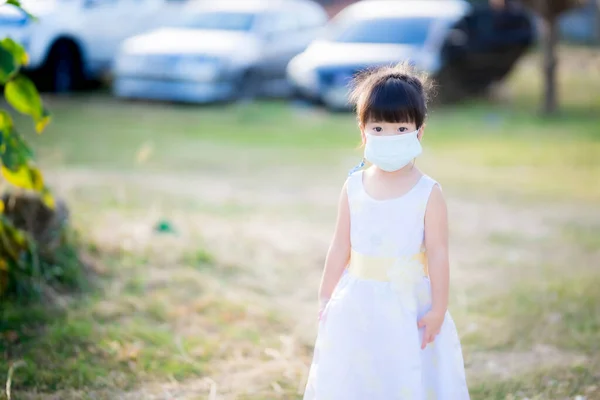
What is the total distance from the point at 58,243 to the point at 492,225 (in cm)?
320

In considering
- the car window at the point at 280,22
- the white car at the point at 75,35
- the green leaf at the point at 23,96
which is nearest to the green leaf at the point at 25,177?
the green leaf at the point at 23,96

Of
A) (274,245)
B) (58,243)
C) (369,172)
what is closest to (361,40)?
(274,245)

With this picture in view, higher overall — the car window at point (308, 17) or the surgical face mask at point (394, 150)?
the car window at point (308, 17)

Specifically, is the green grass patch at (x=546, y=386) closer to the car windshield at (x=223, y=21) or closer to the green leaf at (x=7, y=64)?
the green leaf at (x=7, y=64)

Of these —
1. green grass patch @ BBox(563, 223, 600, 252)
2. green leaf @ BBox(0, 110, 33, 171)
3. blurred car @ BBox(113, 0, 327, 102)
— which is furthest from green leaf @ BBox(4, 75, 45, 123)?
blurred car @ BBox(113, 0, 327, 102)

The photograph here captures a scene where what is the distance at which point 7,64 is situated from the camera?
331cm

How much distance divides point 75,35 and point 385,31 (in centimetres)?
464

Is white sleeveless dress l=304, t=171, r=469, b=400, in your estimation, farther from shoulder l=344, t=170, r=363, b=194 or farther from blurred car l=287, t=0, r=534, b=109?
blurred car l=287, t=0, r=534, b=109

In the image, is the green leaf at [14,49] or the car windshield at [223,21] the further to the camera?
the car windshield at [223,21]

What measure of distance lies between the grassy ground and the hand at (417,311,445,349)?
921 mm

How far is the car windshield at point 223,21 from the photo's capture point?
1271 centimetres

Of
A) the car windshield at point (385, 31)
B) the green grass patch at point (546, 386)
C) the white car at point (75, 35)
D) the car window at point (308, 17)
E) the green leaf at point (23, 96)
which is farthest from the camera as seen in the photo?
the car window at point (308, 17)

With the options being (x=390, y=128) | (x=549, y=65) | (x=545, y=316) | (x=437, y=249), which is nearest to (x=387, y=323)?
(x=437, y=249)

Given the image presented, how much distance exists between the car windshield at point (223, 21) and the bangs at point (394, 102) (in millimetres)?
10509
